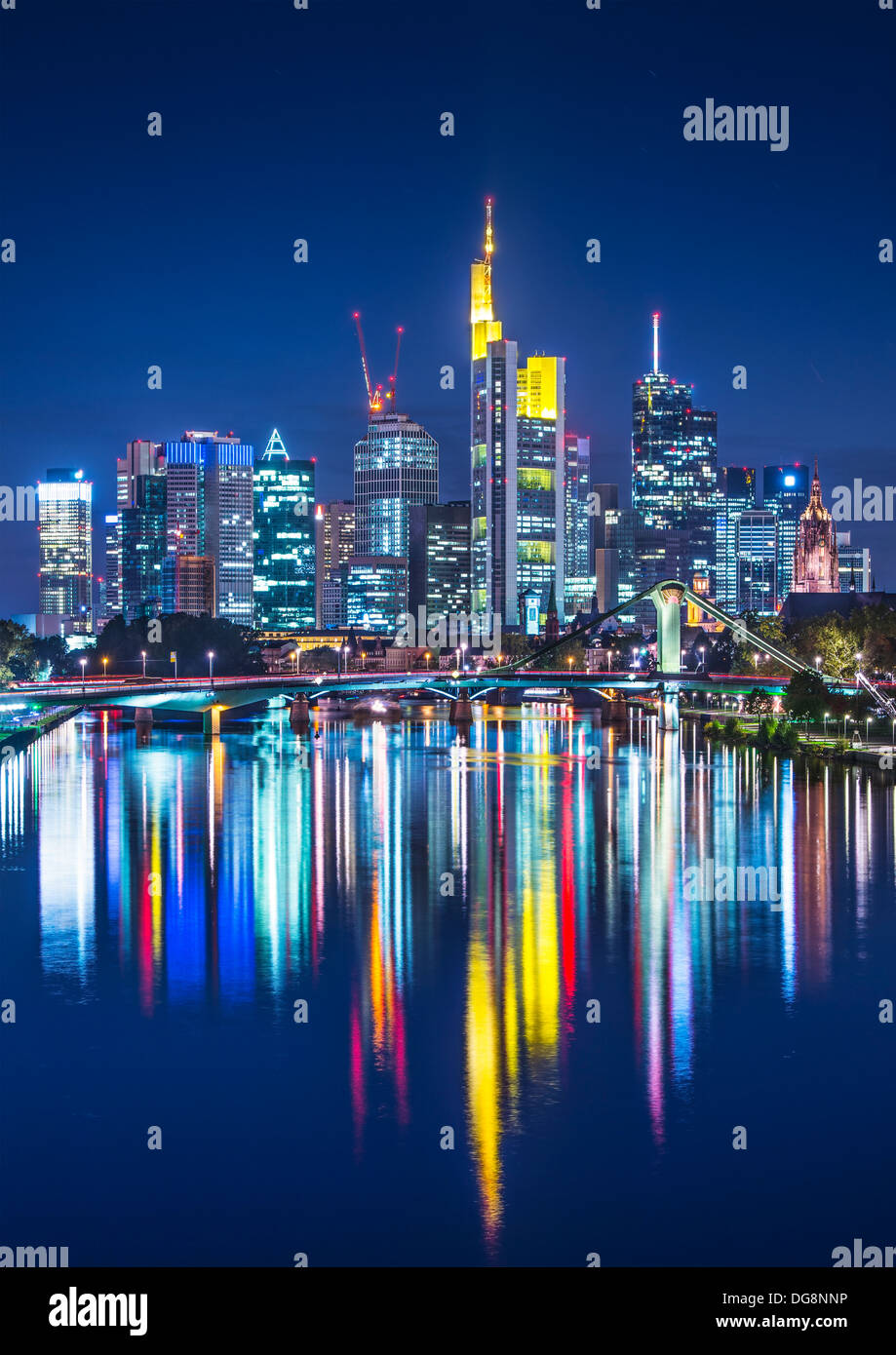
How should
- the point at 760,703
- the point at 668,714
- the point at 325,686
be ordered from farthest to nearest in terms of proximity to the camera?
the point at 668,714 < the point at 760,703 < the point at 325,686

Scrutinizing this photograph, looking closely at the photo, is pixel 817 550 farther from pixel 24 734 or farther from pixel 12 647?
pixel 24 734

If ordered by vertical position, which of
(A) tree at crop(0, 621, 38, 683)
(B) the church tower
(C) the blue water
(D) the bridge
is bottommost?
(C) the blue water

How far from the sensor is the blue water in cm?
2092

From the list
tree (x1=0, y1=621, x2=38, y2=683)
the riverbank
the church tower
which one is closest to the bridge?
the riverbank

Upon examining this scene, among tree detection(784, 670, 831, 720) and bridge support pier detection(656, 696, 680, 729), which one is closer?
tree detection(784, 670, 831, 720)

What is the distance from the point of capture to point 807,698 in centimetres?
9200

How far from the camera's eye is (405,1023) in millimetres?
29031

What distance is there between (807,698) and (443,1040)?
67682 mm

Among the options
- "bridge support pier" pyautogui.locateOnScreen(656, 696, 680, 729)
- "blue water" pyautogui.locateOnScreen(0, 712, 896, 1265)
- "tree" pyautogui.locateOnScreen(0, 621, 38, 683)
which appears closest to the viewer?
"blue water" pyautogui.locateOnScreen(0, 712, 896, 1265)

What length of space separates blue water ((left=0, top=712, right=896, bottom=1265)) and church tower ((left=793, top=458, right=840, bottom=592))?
445ft

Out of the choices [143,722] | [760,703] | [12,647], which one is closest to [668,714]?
[760,703]

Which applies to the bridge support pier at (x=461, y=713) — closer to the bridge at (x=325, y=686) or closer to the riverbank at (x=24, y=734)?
the bridge at (x=325, y=686)

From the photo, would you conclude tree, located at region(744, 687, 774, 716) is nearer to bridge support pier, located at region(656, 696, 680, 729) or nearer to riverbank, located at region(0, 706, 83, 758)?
bridge support pier, located at region(656, 696, 680, 729)

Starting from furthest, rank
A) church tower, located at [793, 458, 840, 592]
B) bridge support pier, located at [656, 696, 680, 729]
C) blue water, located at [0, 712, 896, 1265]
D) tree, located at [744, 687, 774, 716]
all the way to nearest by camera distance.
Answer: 1. church tower, located at [793, 458, 840, 592]
2. bridge support pier, located at [656, 696, 680, 729]
3. tree, located at [744, 687, 774, 716]
4. blue water, located at [0, 712, 896, 1265]
